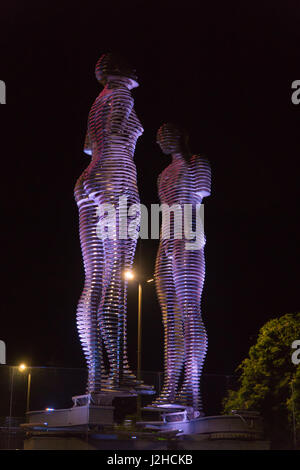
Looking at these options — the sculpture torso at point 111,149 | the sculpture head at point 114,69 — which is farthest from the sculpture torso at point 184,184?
the sculpture head at point 114,69

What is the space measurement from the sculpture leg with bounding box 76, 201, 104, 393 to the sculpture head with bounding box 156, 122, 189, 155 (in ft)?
12.6

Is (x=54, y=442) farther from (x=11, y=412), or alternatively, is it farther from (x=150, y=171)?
(x=150, y=171)

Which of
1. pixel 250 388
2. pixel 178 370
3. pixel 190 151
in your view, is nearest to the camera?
pixel 178 370

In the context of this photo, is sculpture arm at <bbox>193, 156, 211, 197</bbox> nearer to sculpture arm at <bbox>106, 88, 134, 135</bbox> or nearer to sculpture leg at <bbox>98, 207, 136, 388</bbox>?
sculpture arm at <bbox>106, 88, 134, 135</bbox>

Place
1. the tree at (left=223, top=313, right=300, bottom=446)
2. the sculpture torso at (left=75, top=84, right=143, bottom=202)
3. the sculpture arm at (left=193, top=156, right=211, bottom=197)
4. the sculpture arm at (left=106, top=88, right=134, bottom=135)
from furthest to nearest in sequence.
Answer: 1. the tree at (left=223, top=313, right=300, bottom=446)
2. the sculpture arm at (left=193, top=156, right=211, bottom=197)
3. the sculpture arm at (left=106, top=88, right=134, bottom=135)
4. the sculpture torso at (left=75, top=84, right=143, bottom=202)

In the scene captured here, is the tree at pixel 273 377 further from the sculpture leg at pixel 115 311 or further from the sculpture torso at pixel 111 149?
the sculpture torso at pixel 111 149

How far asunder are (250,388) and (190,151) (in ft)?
32.9

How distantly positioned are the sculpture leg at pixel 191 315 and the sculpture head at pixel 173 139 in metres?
3.08

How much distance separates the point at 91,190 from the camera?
60.0 feet

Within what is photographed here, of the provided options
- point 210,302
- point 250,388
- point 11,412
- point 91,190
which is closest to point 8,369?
point 11,412

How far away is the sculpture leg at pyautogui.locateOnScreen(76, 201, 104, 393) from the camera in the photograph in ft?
56.8

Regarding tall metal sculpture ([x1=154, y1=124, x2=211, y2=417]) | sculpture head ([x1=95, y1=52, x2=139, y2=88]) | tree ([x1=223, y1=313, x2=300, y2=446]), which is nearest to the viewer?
tall metal sculpture ([x1=154, y1=124, x2=211, y2=417])

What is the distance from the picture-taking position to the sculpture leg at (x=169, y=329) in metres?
19.0

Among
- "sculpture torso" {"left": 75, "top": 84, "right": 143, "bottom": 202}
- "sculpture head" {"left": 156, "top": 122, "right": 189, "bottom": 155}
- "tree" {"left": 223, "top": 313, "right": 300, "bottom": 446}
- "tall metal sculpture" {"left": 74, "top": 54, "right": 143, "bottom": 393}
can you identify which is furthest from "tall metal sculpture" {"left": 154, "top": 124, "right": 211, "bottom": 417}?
"tree" {"left": 223, "top": 313, "right": 300, "bottom": 446}
